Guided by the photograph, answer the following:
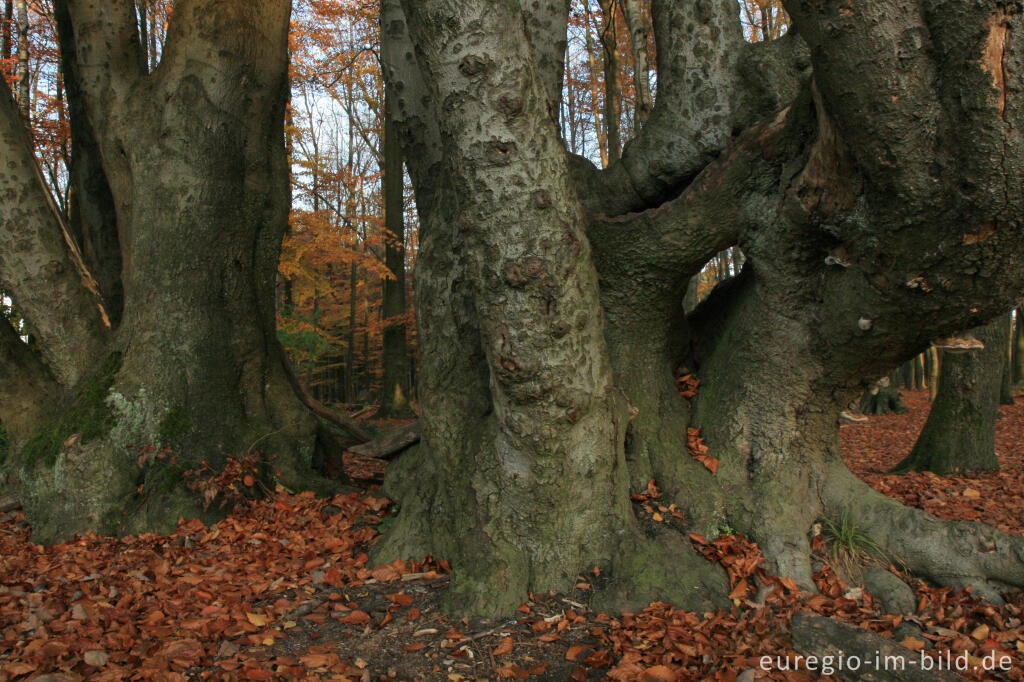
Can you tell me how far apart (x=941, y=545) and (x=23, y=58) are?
14887 millimetres

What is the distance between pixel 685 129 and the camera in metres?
3.76

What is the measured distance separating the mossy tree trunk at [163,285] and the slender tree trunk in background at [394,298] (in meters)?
7.88

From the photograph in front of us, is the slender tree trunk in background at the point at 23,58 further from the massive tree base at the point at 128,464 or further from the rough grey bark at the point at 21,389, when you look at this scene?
the massive tree base at the point at 128,464

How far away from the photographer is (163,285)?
4613 millimetres

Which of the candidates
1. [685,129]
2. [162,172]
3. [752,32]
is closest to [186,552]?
[162,172]

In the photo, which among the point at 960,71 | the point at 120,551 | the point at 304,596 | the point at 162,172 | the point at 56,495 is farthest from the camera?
the point at 162,172

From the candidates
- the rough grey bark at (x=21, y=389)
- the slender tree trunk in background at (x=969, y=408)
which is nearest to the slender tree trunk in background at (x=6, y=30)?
the rough grey bark at (x=21, y=389)

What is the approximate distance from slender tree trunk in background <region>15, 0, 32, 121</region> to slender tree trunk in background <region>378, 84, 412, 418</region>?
6.38 metres

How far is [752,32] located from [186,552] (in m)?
17.0

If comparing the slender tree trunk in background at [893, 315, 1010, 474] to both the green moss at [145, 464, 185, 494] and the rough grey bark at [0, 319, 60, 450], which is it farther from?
the rough grey bark at [0, 319, 60, 450]

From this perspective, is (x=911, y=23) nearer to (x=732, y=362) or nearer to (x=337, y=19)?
(x=732, y=362)

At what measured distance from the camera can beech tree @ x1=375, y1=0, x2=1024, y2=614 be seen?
2.31 m

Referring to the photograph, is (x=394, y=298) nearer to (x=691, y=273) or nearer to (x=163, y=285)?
(x=163, y=285)

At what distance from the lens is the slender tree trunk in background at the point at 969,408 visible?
6.68m
